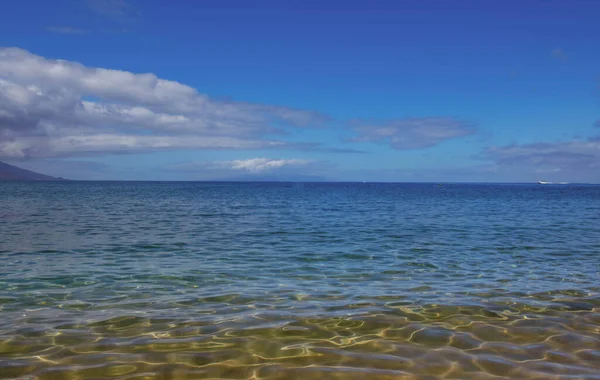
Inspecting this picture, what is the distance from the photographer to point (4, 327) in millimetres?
9195

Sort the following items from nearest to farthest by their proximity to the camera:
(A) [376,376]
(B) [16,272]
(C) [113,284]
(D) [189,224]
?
(A) [376,376], (C) [113,284], (B) [16,272], (D) [189,224]

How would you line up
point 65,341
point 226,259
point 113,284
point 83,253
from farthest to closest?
point 83,253, point 226,259, point 113,284, point 65,341

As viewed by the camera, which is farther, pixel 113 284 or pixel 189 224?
pixel 189 224

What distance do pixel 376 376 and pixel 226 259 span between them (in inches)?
449

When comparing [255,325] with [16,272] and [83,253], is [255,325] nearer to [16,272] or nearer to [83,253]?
[16,272]

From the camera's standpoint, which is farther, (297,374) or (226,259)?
(226,259)

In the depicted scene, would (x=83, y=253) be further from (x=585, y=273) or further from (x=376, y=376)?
(x=585, y=273)

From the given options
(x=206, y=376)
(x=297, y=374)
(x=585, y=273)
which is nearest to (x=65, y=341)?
(x=206, y=376)

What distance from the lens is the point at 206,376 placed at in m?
6.90

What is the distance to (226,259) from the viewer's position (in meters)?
17.6

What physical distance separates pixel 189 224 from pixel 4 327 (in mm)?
23290

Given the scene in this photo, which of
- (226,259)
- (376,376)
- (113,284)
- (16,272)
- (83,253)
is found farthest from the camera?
(83,253)

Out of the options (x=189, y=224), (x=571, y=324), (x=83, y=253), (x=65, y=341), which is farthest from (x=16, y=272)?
(x=189, y=224)

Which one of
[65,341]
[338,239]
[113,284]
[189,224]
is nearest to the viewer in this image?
[65,341]
